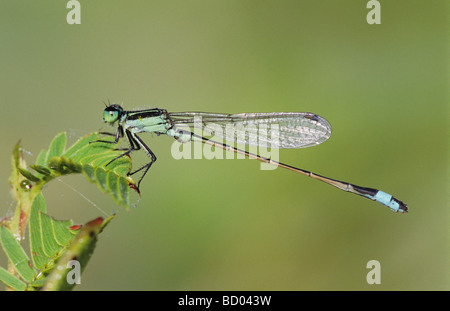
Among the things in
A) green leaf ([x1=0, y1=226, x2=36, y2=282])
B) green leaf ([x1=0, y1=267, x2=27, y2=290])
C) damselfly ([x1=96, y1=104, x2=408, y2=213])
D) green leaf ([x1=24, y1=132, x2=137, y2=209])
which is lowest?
green leaf ([x1=0, y1=267, x2=27, y2=290])

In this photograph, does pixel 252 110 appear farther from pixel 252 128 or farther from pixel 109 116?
pixel 109 116

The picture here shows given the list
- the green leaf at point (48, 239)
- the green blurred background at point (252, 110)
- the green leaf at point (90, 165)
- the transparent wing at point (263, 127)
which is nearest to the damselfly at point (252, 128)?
the transparent wing at point (263, 127)

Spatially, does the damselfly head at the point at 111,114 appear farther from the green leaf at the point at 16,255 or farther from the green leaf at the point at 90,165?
the green leaf at the point at 16,255

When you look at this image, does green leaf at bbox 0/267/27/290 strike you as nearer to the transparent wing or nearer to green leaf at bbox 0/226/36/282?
green leaf at bbox 0/226/36/282

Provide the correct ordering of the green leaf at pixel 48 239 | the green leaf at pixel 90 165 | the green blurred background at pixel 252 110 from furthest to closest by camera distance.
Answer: the green blurred background at pixel 252 110 < the green leaf at pixel 48 239 < the green leaf at pixel 90 165

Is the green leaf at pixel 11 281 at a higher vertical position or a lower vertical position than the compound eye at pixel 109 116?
lower

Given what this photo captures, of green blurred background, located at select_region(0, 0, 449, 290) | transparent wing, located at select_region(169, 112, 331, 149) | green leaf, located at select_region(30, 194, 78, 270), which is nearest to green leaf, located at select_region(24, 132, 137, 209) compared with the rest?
green leaf, located at select_region(30, 194, 78, 270)

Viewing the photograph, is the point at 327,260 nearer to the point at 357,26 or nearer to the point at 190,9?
the point at 357,26

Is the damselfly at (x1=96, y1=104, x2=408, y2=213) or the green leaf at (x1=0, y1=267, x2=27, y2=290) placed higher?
the damselfly at (x1=96, y1=104, x2=408, y2=213)
